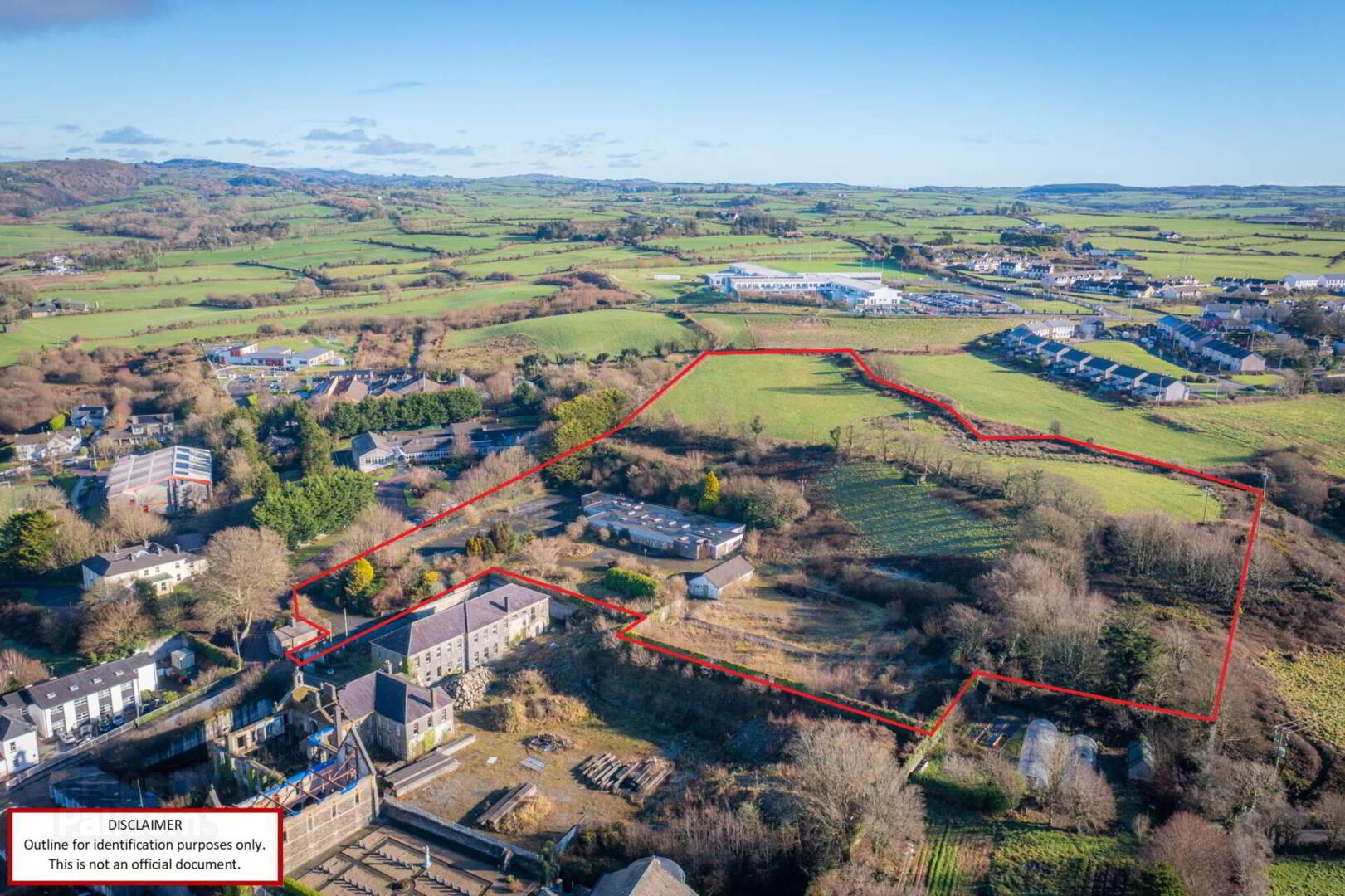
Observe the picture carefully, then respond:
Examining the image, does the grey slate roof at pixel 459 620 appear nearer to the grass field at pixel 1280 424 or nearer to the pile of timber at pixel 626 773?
the pile of timber at pixel 626 773

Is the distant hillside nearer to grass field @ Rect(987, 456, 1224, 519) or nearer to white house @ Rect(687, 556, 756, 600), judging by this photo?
white house @ Rect(687, 556, 756, 600)

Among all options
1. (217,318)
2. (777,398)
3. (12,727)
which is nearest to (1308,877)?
(12,727)

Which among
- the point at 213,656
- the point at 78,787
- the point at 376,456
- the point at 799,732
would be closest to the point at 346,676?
the point at 213,656

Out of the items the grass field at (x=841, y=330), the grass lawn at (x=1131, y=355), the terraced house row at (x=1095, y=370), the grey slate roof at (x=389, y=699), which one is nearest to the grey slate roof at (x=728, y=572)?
the grey slate roof at (x=389, y=699)

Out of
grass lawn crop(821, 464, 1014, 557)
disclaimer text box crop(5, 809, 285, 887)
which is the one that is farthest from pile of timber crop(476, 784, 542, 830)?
grass lawn crop(821, 464, 1014, 557)

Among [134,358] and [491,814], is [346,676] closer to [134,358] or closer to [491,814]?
[491,814]
